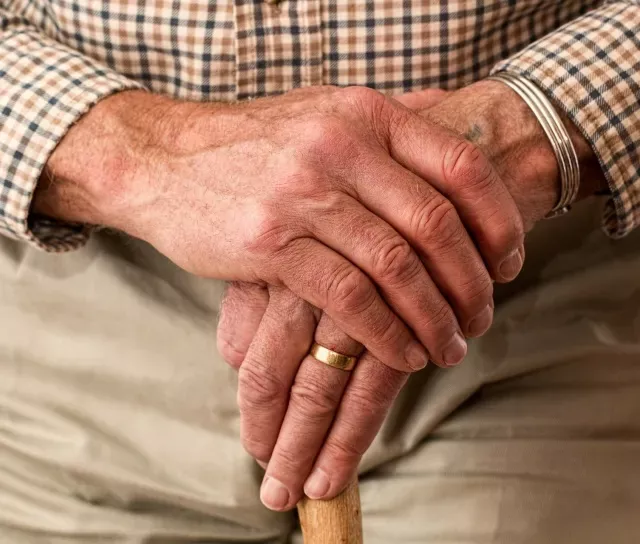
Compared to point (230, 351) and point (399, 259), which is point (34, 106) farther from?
point (399, 259)

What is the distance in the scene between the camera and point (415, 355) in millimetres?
762

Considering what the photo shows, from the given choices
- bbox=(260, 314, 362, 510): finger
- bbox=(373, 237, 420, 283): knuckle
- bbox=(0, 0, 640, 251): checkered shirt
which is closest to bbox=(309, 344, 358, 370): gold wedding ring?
bbox=(260, 314, 362, 510): finger

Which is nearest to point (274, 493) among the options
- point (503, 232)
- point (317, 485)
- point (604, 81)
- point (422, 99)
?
point (317, 485)

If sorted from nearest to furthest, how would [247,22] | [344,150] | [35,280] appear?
1. [344,150]
2. [247,22]
3. [35,280]

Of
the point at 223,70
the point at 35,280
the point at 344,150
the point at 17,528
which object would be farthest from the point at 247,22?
the point at 17,528

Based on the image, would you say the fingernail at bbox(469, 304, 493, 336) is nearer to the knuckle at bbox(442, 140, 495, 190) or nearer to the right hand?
the right hand

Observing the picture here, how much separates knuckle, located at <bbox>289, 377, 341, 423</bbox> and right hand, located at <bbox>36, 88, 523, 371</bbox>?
7 cm

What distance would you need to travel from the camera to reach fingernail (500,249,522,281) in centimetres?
78

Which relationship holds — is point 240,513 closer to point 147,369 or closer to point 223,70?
point 147,369

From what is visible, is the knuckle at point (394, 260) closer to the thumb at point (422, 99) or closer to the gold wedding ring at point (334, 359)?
the gold wedding ring at point (334, 359)

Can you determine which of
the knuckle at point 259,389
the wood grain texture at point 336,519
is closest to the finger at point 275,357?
the knuckle at point 259,389

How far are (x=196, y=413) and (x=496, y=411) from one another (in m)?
0.38

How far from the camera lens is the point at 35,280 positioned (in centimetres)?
103

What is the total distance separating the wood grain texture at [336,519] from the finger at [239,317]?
0.18 meters
